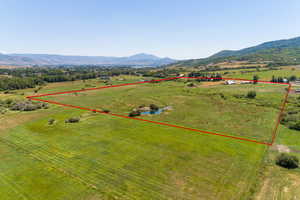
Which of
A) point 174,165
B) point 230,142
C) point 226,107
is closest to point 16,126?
point 174,165

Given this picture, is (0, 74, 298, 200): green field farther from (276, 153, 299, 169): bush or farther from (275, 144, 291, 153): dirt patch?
(275, 144, 291, 153): dirt patch

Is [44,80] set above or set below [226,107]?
above

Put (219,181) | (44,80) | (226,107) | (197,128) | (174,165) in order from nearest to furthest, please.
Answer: (219,181)
(174,165)
(197,128)
(226,107)
(44,80)

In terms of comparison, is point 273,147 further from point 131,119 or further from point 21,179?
point 21,179

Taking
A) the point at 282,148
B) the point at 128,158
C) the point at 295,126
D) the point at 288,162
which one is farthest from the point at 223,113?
the point at 128,158

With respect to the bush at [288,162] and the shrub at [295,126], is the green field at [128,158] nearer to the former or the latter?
the bush at [288,162]

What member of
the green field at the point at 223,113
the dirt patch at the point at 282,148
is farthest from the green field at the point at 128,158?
the dirt patch at the point at 282,148

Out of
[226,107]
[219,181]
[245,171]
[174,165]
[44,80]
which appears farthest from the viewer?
[44,80]

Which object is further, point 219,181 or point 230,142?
point 230,142

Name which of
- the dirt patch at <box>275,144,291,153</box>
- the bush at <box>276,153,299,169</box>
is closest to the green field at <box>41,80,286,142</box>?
the dirt patch at <box>275,144,291,153</box>
